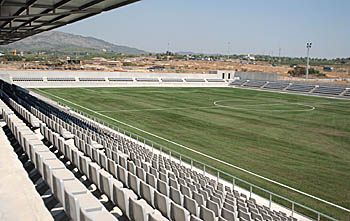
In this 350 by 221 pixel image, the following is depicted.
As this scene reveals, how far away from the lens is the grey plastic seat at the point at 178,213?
17.1ft

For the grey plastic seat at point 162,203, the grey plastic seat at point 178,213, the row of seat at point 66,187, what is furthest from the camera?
the grey plastic seat at point 162,203

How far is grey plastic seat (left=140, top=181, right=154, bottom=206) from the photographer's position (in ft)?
20.5

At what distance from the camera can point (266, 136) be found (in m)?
22.4

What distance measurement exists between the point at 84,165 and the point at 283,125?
73.2ft

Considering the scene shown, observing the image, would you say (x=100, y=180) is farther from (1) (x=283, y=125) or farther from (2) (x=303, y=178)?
(1) (x=283, y=125)

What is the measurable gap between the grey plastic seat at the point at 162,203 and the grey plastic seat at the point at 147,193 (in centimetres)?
12

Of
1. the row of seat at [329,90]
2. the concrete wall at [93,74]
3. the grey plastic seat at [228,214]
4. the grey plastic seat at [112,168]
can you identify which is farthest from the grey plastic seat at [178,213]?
the concrete wall at [93,74]

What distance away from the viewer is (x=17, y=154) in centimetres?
871

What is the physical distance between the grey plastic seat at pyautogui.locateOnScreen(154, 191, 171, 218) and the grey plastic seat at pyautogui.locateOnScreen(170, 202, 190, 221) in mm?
221

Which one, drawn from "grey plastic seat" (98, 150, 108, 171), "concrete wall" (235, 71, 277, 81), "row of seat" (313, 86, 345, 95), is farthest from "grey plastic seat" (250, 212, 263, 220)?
"concrete wall" (235, 71, 277, 81)

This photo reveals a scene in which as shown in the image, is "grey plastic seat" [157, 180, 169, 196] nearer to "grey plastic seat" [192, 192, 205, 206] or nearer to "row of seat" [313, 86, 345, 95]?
"grey plastic seat" [192, 192, 205, 206]

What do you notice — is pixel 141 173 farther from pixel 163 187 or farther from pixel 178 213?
pixel 178 213

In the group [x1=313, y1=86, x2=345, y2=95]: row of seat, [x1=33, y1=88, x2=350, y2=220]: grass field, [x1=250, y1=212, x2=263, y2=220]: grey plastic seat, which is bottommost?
[x1=33, y1=88, x2=350, y2=220]: grass field

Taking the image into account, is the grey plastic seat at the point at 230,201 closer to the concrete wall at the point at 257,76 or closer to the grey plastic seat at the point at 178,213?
the grey plastic seat at the point at 178,213
